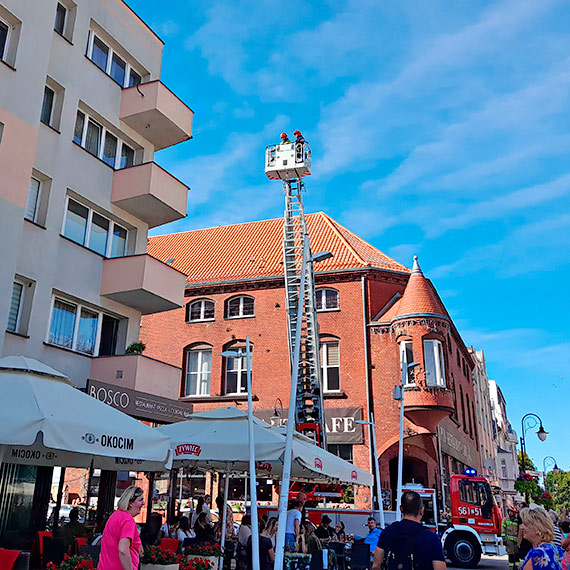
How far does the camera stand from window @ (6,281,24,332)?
49.9 feet

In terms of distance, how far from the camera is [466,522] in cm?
2189

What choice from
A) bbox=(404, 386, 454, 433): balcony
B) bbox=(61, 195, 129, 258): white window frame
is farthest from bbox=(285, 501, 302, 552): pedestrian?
bbox=(404, 386, 454, 433): balcony

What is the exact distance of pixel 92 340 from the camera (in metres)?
17.9

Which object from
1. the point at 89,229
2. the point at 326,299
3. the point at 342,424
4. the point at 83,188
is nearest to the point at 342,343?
the point at 326,299

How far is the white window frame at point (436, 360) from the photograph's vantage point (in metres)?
30.2

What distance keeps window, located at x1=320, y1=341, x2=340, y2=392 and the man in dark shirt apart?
25.8 metres

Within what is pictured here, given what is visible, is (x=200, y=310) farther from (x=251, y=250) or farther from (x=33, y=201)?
(x=33, y=201)

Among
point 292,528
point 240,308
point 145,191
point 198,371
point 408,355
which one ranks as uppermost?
point 240,308

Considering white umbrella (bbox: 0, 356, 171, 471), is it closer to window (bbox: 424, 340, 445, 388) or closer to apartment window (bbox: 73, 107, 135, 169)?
apartment window (bbox: 73, 107, 135, 169)

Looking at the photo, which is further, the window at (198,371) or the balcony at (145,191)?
the window at (198,371)

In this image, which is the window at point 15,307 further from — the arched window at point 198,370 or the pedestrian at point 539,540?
the arched window at point 198,370

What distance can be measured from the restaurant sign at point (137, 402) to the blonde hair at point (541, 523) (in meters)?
11.5

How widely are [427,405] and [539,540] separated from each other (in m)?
24.5

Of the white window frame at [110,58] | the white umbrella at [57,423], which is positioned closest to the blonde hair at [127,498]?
the white umbrella at [57,423]
